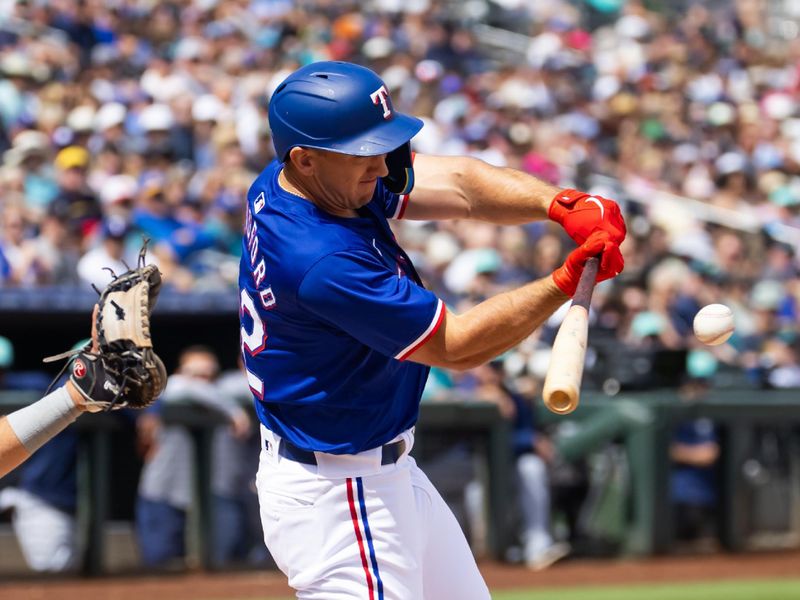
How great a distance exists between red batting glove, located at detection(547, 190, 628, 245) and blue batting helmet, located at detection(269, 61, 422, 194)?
440 mm

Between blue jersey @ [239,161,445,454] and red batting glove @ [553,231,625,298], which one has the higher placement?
red batting glove @ [553,231,625,298]

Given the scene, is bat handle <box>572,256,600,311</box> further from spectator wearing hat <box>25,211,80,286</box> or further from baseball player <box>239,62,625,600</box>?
spectator wearing hat <box>25,211,80,286</box>

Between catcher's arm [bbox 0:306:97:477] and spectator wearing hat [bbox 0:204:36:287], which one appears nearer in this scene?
catcher's arm [bbox 0:306:97:477]

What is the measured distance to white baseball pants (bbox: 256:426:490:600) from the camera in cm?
339

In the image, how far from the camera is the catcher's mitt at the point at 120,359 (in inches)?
140

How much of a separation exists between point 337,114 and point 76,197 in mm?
5982

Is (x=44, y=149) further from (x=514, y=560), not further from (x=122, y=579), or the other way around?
(x=514, y=560)

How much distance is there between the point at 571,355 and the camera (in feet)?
10.4

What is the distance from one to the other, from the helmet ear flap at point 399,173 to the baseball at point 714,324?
89 centimetres

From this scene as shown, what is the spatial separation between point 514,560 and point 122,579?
2408 millimetres

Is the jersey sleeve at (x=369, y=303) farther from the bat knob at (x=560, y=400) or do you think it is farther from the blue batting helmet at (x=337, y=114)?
the bat knob at (x=560, y=400)

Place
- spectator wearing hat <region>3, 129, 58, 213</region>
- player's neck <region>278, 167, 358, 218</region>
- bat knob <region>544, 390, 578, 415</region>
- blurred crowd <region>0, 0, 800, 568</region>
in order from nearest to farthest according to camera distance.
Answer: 1. bat knob <region>544, 390, 578, 415</region>
2. player's neck <region>278, 167, 358, 218</region>
3. blurred crowd <region>0, 0, 800, 568</region>
4. spectator wearing hat <region>3, 129, 58, 213</region>

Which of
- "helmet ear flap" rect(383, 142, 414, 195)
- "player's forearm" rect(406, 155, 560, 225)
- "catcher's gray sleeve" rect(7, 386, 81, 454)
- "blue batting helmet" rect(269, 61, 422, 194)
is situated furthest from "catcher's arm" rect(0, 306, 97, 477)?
"player's forearm" rect(406, 155, 560, 225)

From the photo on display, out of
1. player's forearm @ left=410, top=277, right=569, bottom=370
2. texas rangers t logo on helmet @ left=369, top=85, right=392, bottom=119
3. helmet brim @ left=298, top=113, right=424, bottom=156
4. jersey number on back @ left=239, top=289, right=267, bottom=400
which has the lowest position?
jersey number on back @ left=239, top=289, right=267, bottom=400
